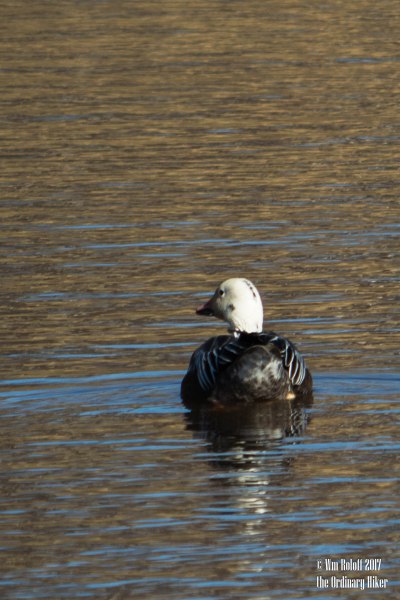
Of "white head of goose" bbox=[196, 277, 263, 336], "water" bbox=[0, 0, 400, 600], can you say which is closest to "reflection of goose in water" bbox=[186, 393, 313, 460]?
"water" bbox=[0, 0, 400, 600]

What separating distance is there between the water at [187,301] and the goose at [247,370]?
0.49 feet

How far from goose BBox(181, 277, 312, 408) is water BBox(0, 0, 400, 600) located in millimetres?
150

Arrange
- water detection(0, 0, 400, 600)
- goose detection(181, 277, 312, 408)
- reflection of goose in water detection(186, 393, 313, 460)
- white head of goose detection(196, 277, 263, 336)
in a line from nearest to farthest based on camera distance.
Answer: water detection(0, 0, 400, 600) < reflection of goose in water detection(186, 393, 313, 460) < goose detection(181, 277, 312, 408) < white head of goose detection(196, 277, 263, 336)

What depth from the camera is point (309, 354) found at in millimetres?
12961

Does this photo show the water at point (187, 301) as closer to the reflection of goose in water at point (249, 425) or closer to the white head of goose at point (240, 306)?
the reflection of goose in water at point (249, 425)

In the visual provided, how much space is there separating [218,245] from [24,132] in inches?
270

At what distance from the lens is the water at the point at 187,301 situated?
8945mm

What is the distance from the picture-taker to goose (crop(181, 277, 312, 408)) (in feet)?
38.0

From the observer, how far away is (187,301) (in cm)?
1464

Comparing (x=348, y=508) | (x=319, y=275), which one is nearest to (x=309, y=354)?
(x=319, y=275)

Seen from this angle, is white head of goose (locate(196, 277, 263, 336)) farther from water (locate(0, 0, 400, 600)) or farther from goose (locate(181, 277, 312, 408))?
water (locate(0, 0, 400, 600))

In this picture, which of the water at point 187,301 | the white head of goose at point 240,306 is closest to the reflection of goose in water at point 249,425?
the water at point 187,301

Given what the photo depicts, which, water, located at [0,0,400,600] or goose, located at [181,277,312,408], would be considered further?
goose, located at [181,277,312,408]

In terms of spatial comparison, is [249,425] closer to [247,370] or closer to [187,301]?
[247,370]
